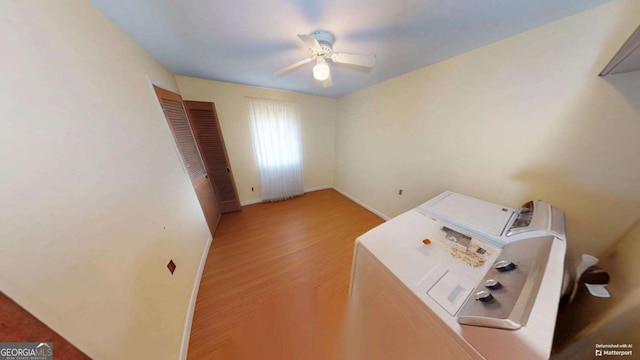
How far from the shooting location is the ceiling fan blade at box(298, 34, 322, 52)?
1.02 metres

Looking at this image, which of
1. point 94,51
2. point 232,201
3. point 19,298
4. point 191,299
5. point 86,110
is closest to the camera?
point 19,298

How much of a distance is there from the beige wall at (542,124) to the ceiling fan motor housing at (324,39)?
47.2 inches

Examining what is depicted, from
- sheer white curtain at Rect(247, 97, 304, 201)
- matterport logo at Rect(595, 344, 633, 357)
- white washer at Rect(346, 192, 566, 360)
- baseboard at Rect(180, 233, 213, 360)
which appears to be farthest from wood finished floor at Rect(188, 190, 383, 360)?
matterport logo at Rect(595, 344, 633, 357)

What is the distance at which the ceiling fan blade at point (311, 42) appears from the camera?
40.1 inches

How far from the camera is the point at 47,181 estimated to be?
529 mm

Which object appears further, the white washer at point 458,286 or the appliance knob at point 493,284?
the appliance knob at point 493,284

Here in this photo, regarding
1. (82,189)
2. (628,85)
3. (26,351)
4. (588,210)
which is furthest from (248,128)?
(588,210)

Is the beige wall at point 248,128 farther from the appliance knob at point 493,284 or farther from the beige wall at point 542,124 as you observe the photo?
the appliance knob at point 493,284

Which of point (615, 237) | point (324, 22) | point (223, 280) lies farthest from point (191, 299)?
point (615, 237)

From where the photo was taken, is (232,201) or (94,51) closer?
(94,51)

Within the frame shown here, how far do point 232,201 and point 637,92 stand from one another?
147 inches

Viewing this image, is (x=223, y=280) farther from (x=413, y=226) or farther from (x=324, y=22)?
(x=324, y=22)

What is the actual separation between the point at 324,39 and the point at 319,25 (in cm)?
13

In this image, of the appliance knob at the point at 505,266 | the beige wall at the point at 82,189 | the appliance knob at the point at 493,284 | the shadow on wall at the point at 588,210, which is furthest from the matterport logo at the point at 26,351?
the shadow on wall at the point at 588,210
